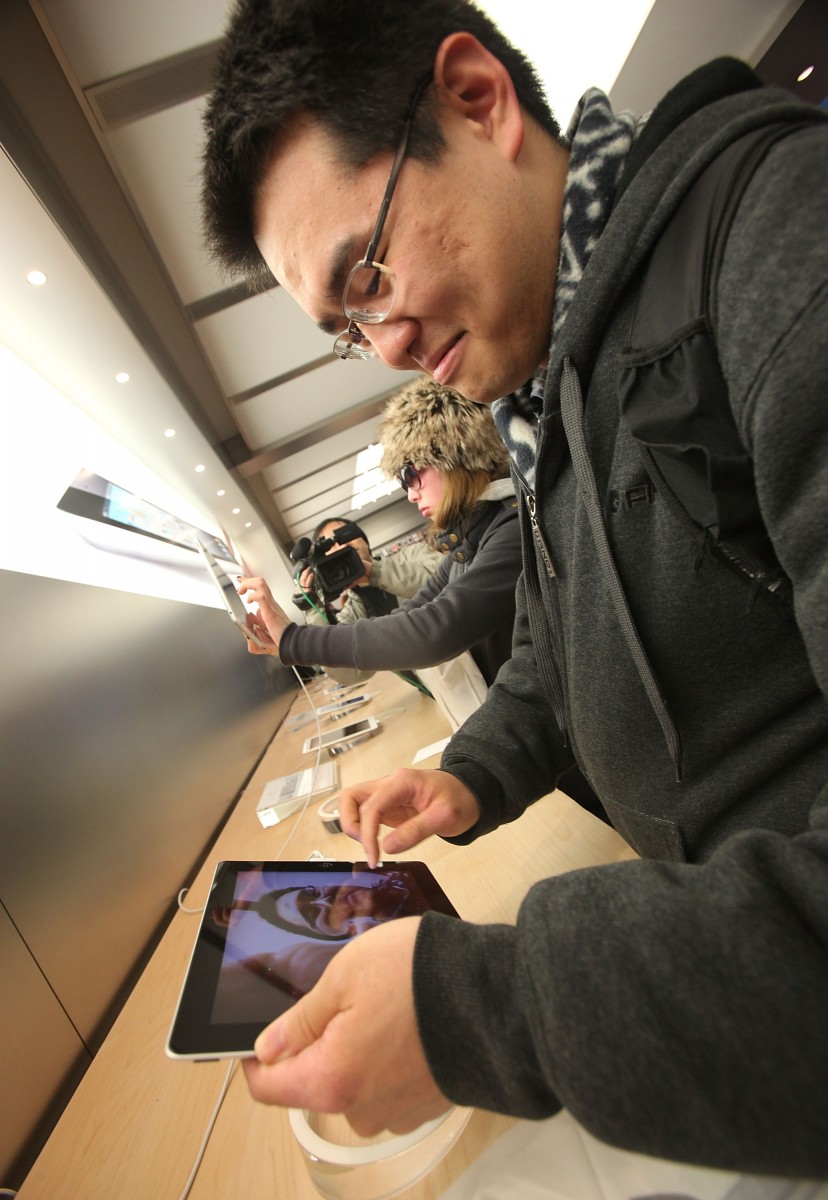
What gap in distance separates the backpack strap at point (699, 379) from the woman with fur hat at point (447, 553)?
90 cm

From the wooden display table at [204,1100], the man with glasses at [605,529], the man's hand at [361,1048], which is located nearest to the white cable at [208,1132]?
the wooden display table at [204,1100]

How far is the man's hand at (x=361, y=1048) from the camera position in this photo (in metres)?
0.29

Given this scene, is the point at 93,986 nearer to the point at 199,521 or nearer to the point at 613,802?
the point at 613,802

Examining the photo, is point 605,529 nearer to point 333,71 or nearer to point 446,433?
point 333,71

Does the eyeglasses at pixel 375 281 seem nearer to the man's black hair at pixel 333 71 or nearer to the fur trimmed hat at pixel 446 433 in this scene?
the man's black hair at pixel 333 71

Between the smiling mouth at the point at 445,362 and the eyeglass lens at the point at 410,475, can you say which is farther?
the eyeglass lens at the point at 410,475

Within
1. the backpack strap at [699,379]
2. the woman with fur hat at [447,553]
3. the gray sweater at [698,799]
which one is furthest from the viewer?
the woman with fur hat at [447,553]

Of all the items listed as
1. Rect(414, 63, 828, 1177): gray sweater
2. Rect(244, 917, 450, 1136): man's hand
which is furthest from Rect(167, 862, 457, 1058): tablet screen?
Rect(414, 63, 828, 1177): gray sweater

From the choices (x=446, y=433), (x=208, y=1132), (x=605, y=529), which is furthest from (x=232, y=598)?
(x=605, y=529)

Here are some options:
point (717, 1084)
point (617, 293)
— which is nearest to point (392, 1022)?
point (717, 1084)

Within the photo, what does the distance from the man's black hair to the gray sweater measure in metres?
0.34

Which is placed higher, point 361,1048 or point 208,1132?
point 361,1048

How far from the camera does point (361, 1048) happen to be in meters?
0.29

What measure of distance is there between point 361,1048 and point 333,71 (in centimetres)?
97
